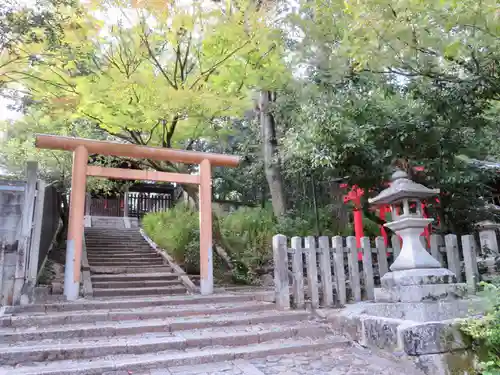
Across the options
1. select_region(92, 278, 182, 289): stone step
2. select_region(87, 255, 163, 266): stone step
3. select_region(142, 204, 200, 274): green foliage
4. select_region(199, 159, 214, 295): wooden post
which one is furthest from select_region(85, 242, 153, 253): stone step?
select_region(199, 159, 214, 295): wooden post

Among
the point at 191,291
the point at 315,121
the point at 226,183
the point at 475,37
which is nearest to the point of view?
the point at 475,37

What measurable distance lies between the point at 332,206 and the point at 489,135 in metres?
5.23

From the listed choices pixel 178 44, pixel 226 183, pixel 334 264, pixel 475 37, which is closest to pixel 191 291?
pixel 334 264

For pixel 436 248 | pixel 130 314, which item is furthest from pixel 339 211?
pixel 130 314

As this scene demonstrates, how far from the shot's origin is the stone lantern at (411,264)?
532 centimetres

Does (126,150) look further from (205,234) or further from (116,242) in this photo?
(116,242)

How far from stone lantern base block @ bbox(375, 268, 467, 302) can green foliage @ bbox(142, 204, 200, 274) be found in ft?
22.8

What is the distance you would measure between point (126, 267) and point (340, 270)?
21.2 ft

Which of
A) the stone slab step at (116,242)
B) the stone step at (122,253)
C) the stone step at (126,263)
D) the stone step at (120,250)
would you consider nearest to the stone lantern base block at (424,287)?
the stone step at (126,263)

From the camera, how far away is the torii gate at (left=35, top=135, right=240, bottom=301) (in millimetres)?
7707

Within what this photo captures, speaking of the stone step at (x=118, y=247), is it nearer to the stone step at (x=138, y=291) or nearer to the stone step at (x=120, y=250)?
the stone step at (x=120, y=250)

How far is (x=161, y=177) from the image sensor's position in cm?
891

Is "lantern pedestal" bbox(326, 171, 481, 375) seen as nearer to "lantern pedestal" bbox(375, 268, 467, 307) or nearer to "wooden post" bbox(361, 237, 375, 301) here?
"lantern pedestal" bbox(375, 268, 467, 307)

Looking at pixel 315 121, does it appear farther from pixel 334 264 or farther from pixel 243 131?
pixel 243 131
